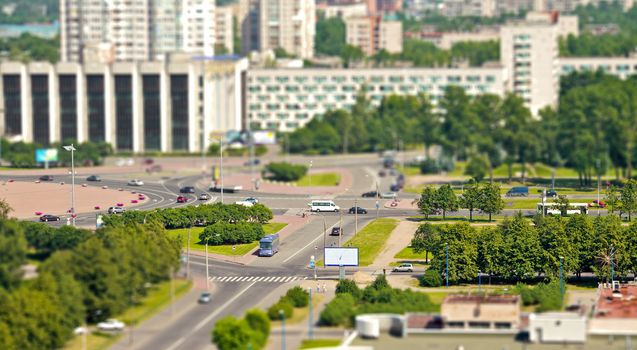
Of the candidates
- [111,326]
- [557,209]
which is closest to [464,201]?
[557,209]

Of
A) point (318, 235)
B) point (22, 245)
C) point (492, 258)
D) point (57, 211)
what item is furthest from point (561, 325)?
point (57, 211)

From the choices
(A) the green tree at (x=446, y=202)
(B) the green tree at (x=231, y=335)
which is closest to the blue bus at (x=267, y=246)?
(A) the green tree at (x=446, y=202)

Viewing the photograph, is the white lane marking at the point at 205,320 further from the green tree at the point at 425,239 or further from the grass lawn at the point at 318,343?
the green tree at the point at 425,239

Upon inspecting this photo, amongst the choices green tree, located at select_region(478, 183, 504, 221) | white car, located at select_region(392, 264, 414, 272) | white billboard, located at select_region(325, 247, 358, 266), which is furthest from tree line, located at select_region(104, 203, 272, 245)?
green tree, located at select_region(478, 183, 504, 221)

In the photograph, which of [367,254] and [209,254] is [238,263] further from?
[367,254]

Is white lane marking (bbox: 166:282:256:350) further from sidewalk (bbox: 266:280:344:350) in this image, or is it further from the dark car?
the dark car
